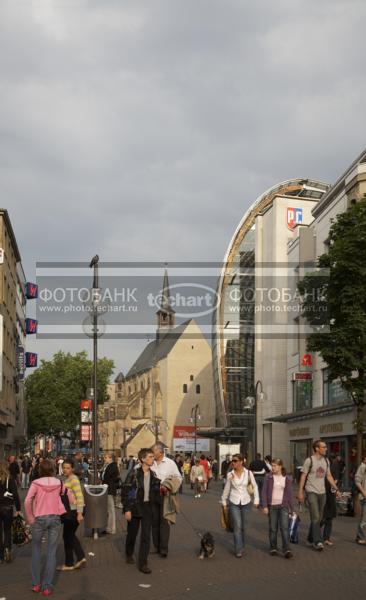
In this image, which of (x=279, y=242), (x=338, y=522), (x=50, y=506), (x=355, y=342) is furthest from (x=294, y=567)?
(x=279, y=242)

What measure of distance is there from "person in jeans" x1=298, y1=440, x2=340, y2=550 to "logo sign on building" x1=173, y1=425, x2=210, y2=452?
75.5 m

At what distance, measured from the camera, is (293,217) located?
61781 mm

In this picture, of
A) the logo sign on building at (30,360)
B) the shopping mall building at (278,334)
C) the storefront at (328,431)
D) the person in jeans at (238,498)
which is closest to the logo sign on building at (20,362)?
the logo sign on building at (30,360)

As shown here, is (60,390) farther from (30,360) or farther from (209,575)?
(209,575)

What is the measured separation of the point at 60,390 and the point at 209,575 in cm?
8590

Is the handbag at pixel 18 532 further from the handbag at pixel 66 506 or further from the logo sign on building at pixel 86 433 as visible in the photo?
the logo sign on building at pixel 86 433

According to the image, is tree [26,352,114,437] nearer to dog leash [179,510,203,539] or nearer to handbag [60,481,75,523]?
dog leash [179,510,203,539]

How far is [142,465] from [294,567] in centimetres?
265

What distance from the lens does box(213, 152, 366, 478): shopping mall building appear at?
137 feet

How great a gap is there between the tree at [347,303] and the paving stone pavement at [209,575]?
734 centimetres

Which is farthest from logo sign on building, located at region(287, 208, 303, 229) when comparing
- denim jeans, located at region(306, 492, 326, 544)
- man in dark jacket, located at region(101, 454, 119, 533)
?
denim jeans, located at region(306, 492, 326, 544)

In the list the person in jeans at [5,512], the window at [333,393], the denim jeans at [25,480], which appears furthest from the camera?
the window at [333,393]

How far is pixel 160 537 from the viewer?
13.1 m

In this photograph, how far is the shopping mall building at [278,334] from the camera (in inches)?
1647
